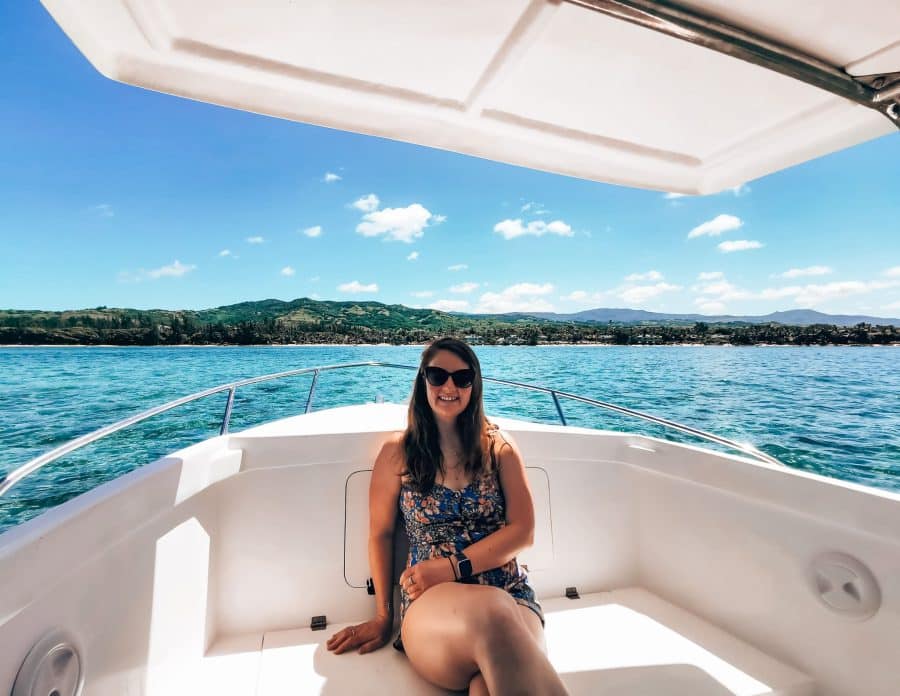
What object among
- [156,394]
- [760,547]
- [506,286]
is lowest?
[156,394]

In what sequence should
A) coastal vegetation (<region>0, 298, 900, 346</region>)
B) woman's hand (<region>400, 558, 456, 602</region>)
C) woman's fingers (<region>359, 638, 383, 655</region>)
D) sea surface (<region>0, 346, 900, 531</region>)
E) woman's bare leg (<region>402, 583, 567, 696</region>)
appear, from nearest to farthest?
1. woman's bare leg (<region>402, 583, 567, 696</region>)
2. woman's hand (<region>400, 558, 456, 602</region>)
3. woman's fingers (<region>359, 638, 383, 655</region>)
4. sea surface (<region>0, 346, 900, 531</region>)
5. coastal vegetation (<region>0, 298, 900, 346</region>)

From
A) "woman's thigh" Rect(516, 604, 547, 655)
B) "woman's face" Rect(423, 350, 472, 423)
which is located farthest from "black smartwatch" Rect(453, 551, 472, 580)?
"woman's face" Rect(423, 350, 472, 423)

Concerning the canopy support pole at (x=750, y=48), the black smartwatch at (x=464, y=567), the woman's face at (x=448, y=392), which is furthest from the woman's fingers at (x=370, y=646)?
the canopy support pole at (x=750, y=48)

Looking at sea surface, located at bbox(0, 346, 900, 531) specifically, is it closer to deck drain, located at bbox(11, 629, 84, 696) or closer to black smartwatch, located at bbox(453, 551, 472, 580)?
black smartwatch, located at bbox(453, 551, 472, 580)

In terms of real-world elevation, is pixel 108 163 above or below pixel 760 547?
above

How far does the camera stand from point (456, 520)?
3.96 feet

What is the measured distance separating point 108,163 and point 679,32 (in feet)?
200

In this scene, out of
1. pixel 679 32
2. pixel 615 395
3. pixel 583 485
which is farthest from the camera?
pixel 615 395

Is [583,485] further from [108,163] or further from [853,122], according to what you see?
[108,163]

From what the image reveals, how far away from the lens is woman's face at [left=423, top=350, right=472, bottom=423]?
4.21 ft

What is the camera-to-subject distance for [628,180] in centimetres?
178

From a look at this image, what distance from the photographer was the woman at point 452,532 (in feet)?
3.15

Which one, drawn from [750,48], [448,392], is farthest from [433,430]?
[750,48]

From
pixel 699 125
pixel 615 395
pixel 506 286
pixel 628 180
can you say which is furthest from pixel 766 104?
pixel 506 286
